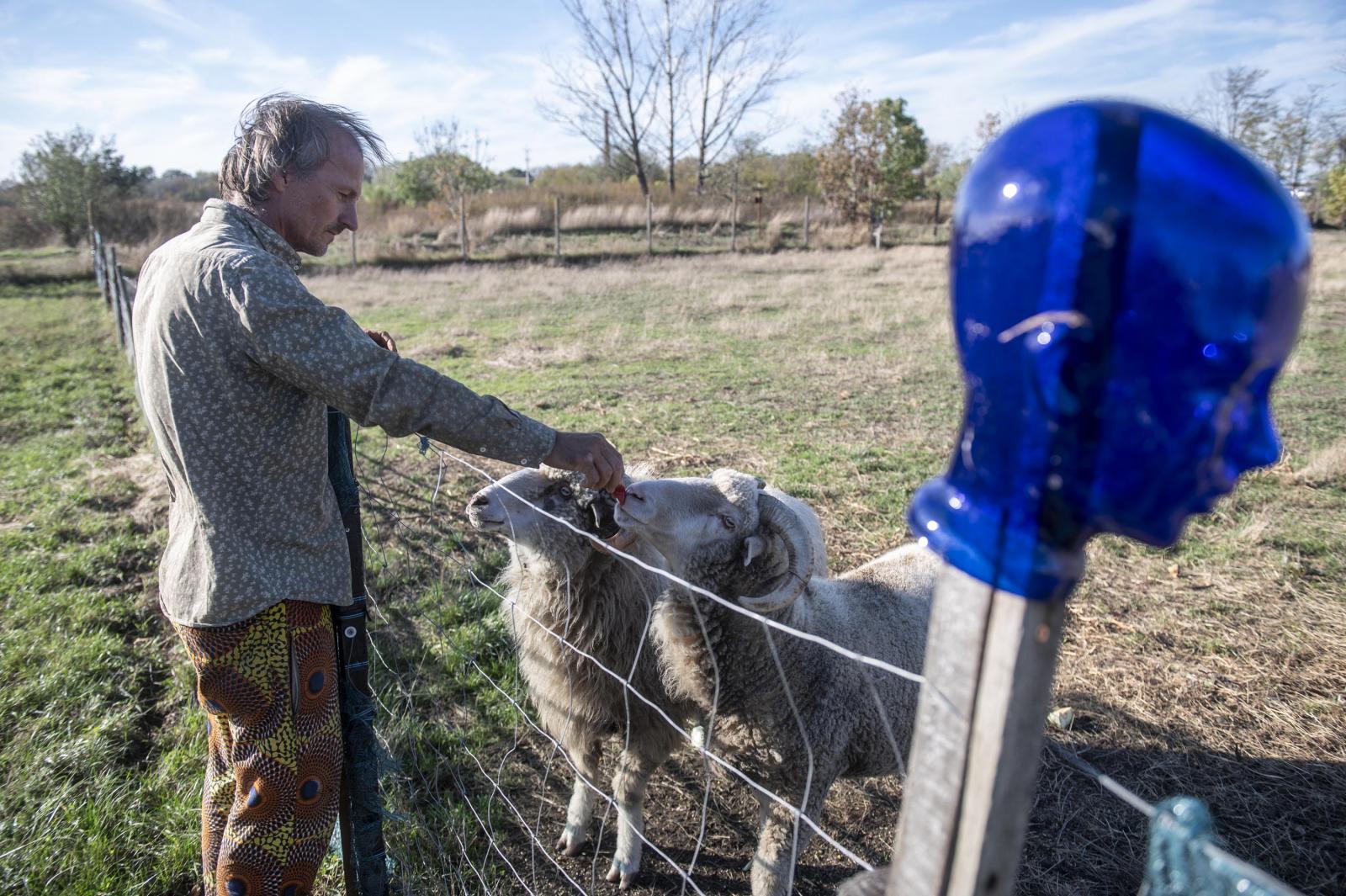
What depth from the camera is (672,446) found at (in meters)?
6.22

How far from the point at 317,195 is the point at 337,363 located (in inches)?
24.1

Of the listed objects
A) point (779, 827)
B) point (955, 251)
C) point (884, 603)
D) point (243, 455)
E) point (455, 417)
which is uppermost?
point (955, 251)

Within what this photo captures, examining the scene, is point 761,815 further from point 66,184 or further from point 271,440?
point 66,184

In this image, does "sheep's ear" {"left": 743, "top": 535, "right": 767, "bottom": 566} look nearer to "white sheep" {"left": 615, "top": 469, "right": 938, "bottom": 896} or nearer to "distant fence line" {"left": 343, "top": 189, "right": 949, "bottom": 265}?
"white sheep" {"left": 615, "top": 469, "right": 938, "bottom": 896}

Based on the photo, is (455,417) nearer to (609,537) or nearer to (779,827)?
(609,537)

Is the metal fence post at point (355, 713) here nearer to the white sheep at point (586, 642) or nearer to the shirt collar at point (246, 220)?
the shirt collar at point (246, 220)

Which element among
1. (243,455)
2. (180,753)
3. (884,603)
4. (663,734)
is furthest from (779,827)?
(180,753)

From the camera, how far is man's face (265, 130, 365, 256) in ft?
6.11

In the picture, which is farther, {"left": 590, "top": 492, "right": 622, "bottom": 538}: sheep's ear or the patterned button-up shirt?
{"left": 590, "top": 492, "right": 622, "bottom": 538}: sheep's ear

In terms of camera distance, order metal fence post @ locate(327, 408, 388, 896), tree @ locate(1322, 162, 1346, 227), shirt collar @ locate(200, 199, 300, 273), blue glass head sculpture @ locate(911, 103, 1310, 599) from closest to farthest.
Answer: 1. blue glass head sculpture @ locate(911, 103, 1310, 599)
2. shirt collar @ locate(200, 199, 300, 273)
3. metal fence post @ locate(327, 408, 388, 896)
4. tree @ locate(1322, 162, 1346, 227)

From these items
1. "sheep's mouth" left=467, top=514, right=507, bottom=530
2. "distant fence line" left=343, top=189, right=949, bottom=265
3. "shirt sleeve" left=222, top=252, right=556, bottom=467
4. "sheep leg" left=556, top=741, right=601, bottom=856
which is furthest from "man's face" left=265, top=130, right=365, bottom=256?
"distant fence line" left=343, top=189, right=949, bottom=265

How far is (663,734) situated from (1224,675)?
2.58m

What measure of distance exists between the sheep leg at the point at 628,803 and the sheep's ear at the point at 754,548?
0.90m

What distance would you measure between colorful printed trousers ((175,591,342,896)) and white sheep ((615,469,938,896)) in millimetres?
963
